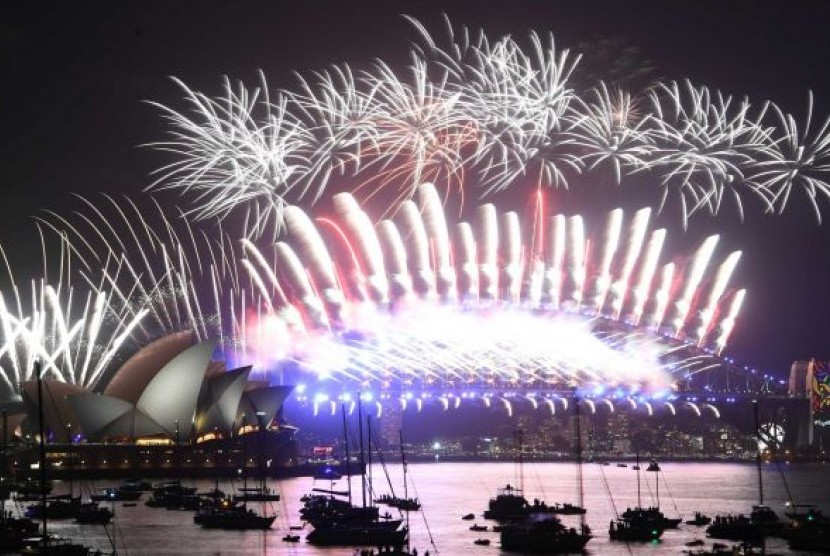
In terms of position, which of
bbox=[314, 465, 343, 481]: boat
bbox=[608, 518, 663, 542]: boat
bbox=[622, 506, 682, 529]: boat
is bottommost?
bbox=[608, 518, 663, 542]: boat

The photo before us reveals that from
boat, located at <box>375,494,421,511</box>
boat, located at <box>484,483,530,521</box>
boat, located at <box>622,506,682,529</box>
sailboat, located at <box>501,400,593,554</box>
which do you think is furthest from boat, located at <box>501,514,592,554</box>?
boat, located at <box>375,494,421,511</box>

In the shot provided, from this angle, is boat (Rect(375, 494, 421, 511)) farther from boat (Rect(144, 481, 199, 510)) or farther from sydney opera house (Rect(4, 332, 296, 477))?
sydney opera house (Rect(4, 332, 296, 477))

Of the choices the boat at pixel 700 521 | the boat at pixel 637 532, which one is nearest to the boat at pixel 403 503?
the boat at pixel 637 532

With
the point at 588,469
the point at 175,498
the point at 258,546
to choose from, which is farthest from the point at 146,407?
the point at 588,469

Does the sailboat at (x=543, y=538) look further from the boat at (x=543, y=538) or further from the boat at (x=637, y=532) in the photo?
the boat at (x=637, y=532)

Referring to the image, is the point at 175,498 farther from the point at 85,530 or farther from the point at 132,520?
the point at 85,530

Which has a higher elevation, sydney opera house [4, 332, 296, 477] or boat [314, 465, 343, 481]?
sydney opera house [4, 332, 296, 477]

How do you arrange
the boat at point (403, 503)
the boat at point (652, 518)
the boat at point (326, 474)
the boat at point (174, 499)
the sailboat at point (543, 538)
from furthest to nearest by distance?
the boat at point (326, 474), the boat at point (174, 499), the boat at point (403, 503), the boat at point (652, 518), the sailboat at point (543, 538)
